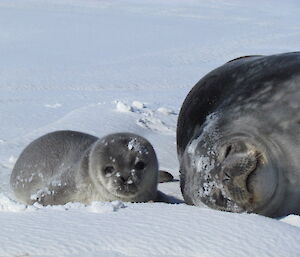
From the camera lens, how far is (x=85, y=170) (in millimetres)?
3061

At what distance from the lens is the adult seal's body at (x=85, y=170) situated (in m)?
2.82

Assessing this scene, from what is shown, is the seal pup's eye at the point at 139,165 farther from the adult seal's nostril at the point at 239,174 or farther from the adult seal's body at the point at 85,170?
the adult seal's nostril at the point at 239,174

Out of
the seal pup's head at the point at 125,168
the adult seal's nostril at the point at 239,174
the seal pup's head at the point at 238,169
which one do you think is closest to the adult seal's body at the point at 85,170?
the seal pup's head at the point at 125,168

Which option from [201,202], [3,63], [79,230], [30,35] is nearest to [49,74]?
[3,63]

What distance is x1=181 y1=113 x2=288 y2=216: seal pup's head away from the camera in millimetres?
2219

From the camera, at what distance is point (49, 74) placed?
7309 millimetres

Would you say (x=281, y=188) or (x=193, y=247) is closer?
(x=193, y=247)

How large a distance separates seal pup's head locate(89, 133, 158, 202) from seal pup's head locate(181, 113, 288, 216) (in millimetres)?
351

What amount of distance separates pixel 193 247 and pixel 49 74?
5.88 m

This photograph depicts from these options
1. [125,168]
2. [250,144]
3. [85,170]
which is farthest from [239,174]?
[85,170]

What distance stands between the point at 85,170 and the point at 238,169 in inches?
40.2

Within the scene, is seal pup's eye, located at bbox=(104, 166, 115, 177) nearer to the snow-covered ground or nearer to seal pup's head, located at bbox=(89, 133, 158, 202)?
seal pup's head, located at bbox=(89, 133, 158, 202)

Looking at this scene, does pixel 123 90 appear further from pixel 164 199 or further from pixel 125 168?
pixel 125 168

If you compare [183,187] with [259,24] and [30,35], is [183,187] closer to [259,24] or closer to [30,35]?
[30,35]
